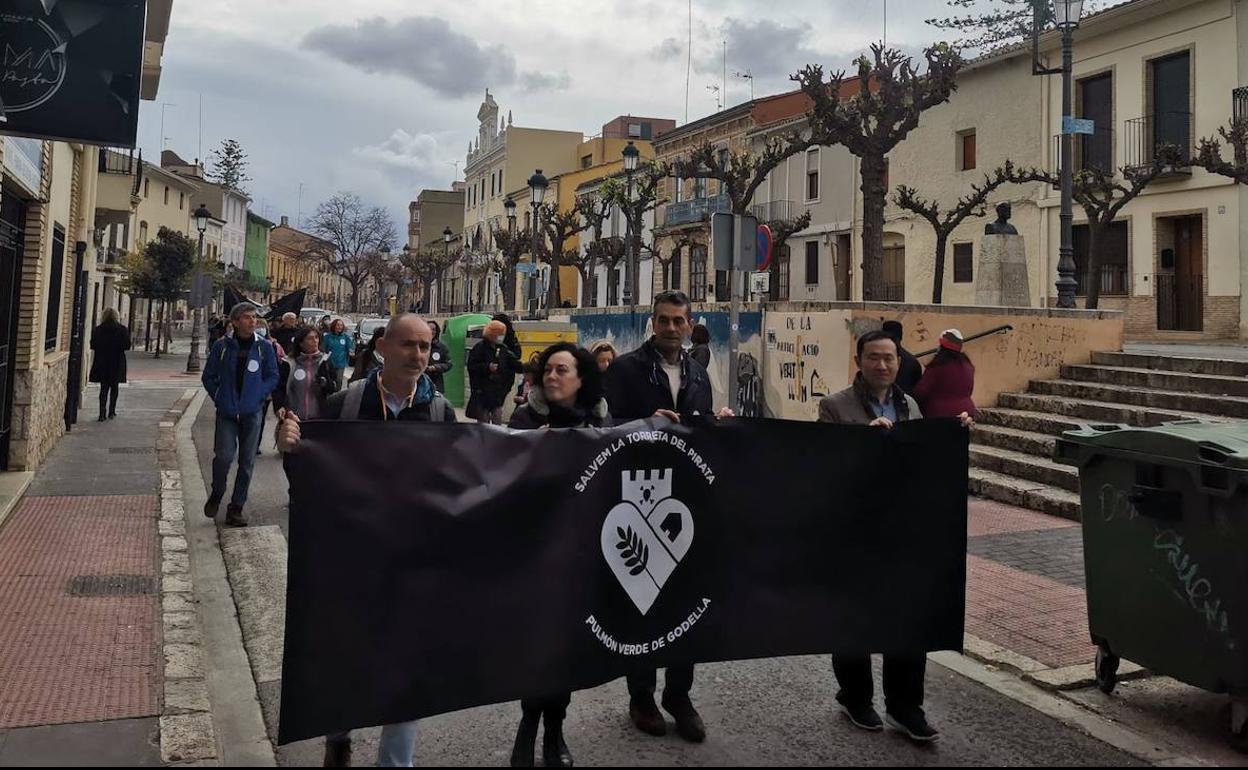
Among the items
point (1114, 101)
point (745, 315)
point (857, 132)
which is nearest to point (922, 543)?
point (745, 315)

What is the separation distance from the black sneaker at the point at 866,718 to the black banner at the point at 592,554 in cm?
36

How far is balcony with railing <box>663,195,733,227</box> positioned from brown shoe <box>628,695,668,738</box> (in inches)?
1482

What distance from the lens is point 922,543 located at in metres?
4.21

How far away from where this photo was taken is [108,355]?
47.9 feet

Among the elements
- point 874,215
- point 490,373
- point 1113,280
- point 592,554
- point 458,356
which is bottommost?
point 592,554

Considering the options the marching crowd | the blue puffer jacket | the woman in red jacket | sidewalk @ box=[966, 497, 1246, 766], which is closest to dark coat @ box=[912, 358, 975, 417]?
the woman in red jacket

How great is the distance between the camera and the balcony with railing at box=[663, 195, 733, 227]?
41375 mm

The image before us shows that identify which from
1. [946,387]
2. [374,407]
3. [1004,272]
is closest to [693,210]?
[1004,272]

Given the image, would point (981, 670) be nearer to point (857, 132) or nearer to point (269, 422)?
point (269, 422)

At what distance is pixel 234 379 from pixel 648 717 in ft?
18.0

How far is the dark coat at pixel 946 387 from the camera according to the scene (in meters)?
8.16

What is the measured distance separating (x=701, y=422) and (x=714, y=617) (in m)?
0.80

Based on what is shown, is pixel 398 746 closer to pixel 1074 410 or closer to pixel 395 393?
pixel 395 393

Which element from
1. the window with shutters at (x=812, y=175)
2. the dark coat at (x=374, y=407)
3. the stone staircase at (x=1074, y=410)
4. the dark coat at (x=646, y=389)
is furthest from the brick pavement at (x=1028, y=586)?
the window with shutters at (x=812, y=175)
